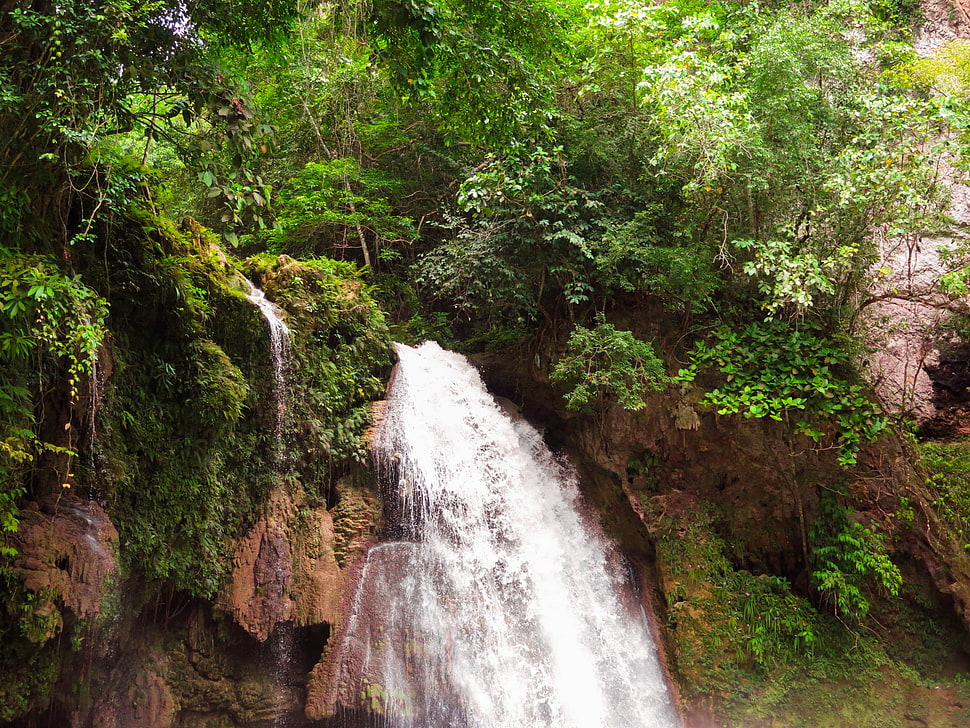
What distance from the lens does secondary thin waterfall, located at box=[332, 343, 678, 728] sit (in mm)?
7016

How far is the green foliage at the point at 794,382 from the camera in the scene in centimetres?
831

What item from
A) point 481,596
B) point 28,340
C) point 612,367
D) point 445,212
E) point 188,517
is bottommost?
point 481,596

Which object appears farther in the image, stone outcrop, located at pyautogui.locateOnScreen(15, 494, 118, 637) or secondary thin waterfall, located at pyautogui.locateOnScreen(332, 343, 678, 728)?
secondary thin waterfall, located at pyautogui.locateOnScreen(332, 343, 678, 728)

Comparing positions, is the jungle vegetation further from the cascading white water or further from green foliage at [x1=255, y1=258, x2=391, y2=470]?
the cascading white water

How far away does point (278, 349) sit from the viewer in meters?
7.18

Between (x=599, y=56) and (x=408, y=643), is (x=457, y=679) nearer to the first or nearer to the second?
(x=408, y=643)

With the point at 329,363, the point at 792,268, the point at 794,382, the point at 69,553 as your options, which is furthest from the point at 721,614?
the point at 69,553

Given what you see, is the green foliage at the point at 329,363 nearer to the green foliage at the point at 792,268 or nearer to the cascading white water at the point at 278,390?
the cascading white water at the point at 278,390

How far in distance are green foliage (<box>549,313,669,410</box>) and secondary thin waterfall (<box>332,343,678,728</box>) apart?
5.01ft

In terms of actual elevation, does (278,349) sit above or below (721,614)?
above

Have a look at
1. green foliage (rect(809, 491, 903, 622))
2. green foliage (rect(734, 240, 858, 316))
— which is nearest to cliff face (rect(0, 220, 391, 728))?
green foliage (rect(734, 240, 858, 316))

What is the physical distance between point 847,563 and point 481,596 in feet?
16.0

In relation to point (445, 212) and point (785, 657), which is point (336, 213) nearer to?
point (445, 212)


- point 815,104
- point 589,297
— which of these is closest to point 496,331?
point 589,297
